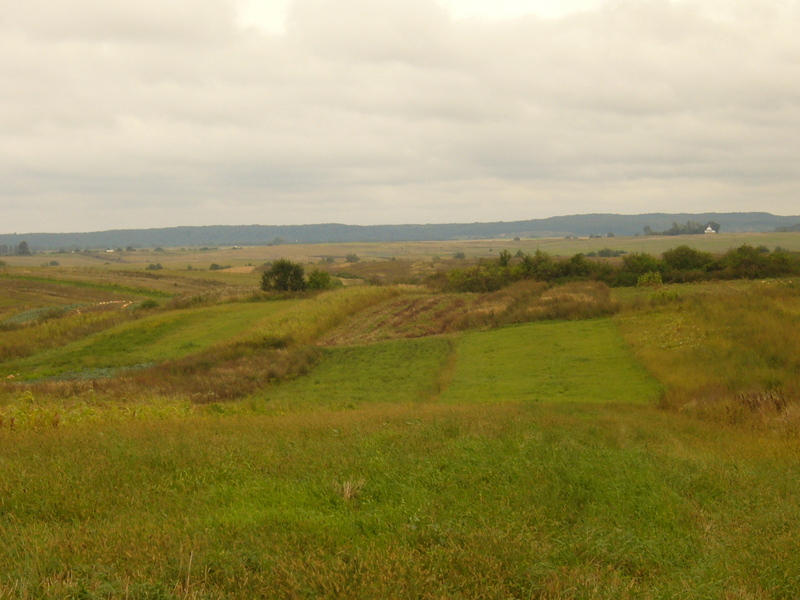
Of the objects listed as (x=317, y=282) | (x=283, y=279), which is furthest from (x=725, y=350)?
(x=317, y=282)

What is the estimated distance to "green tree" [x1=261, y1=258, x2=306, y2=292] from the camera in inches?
2437

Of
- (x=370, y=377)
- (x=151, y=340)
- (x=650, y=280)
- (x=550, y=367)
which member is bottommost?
(x=151, y=340)

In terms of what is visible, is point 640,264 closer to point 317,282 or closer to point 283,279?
point 317,282

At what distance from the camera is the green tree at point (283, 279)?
61906 millimetres

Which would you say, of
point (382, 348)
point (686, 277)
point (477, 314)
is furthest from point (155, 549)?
point (686, 277)

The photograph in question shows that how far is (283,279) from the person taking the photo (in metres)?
62.0

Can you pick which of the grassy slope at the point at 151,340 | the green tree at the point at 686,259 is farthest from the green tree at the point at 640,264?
the grassy slope at the point at 151,340

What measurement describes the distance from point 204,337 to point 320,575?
126 feet

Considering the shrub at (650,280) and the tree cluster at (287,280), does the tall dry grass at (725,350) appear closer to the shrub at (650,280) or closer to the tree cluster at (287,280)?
the shrub at (650,280)

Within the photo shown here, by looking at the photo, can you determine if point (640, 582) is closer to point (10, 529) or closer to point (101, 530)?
point (101, 530)

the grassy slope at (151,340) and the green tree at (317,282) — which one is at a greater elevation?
the green tree at (317,282)

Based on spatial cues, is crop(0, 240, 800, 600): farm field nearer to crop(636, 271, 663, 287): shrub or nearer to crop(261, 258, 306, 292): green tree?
crop(636, 271, 663, 287): shrub

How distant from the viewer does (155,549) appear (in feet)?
17.1

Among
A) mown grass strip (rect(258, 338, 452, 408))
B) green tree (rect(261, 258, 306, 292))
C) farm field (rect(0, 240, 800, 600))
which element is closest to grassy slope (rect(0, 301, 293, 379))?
green tree (rect(261, 258, 306, 292))
